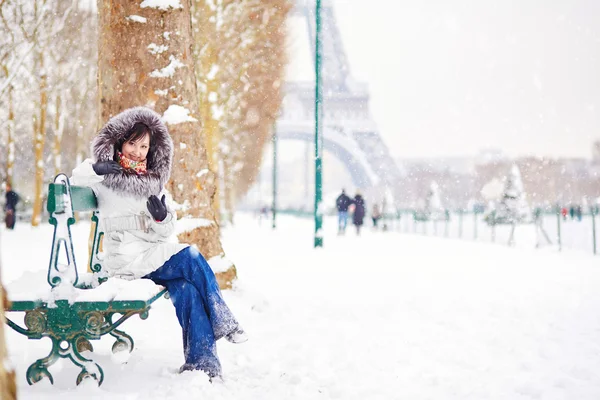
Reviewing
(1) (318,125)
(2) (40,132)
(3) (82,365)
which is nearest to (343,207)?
(1) (318,125)

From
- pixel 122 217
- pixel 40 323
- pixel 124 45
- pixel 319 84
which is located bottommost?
pixel 40 323

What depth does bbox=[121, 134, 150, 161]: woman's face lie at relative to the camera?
11.8ft

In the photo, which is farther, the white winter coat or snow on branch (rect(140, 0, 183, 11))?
snow on branch (rect(140, 0, 183, 11))

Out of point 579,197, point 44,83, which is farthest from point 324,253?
point 579,197

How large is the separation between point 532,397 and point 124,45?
4.22m

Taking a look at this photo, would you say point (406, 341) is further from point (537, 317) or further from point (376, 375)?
point (537, 317)

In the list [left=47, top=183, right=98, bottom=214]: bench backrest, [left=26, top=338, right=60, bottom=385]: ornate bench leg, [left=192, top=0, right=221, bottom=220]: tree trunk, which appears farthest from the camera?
[left=192, top=0, right=221, bottom=220]: tree trunk

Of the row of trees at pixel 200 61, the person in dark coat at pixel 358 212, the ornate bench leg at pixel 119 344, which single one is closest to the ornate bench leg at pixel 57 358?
the ornate bench leg at pixel 119 344

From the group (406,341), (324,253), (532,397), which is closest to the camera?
(532,397)

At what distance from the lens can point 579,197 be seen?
74312 millimetres

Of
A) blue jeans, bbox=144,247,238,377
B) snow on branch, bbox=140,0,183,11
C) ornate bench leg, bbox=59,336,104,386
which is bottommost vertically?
ornate bench leg, bbox=59,336,104,386

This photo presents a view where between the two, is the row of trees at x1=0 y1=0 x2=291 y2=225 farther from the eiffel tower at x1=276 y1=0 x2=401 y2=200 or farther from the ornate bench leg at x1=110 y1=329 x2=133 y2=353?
the eiffel tower at x1=276 y1=0 x2=401 y2=200

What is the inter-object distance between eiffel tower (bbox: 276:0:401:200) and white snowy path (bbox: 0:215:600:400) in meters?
36.4

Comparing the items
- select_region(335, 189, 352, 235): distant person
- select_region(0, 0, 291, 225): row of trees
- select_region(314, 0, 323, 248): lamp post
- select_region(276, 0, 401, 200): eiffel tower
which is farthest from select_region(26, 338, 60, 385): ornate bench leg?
select_region(276, 0, 401, 200): eiffel tower
